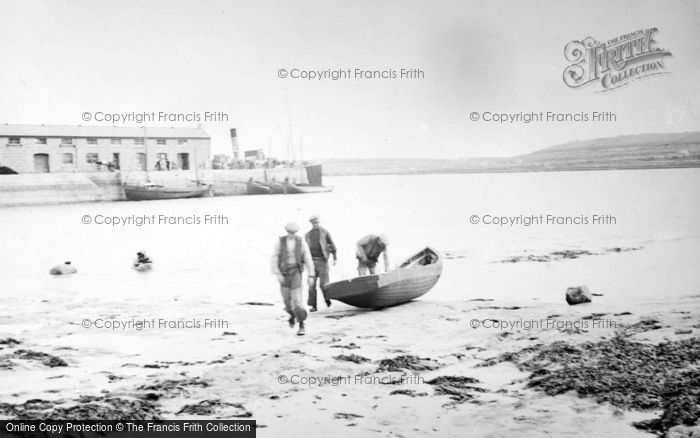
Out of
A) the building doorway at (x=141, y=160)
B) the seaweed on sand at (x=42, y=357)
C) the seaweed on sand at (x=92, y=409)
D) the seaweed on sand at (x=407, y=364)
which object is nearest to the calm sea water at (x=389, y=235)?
the building doorway at (x=141, y=160)

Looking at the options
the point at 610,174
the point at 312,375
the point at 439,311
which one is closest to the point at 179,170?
the point at 312,375

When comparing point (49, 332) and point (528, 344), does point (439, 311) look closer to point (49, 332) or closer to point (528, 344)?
point (528, 344)

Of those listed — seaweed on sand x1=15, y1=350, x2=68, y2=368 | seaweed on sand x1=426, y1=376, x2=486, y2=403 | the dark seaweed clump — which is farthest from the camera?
seaweed on sand x1=15, y1=350, x2=68, y2=368

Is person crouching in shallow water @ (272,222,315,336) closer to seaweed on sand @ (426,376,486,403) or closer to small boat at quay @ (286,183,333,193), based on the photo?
small boat at quay @ (286,183,333,193)

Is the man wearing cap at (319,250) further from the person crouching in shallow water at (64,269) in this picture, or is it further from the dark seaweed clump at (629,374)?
the person crouching in shallow water at (64,269)

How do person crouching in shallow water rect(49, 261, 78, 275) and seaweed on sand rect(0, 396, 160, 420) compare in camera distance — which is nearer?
seaweed on sand rect(0, 396, 160, 420)

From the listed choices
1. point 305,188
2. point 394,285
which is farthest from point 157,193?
point 394,285

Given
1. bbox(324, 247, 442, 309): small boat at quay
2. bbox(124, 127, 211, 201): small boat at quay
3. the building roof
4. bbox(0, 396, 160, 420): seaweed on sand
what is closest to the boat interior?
bbox(324, 247, 442, 309): small boat at quay
